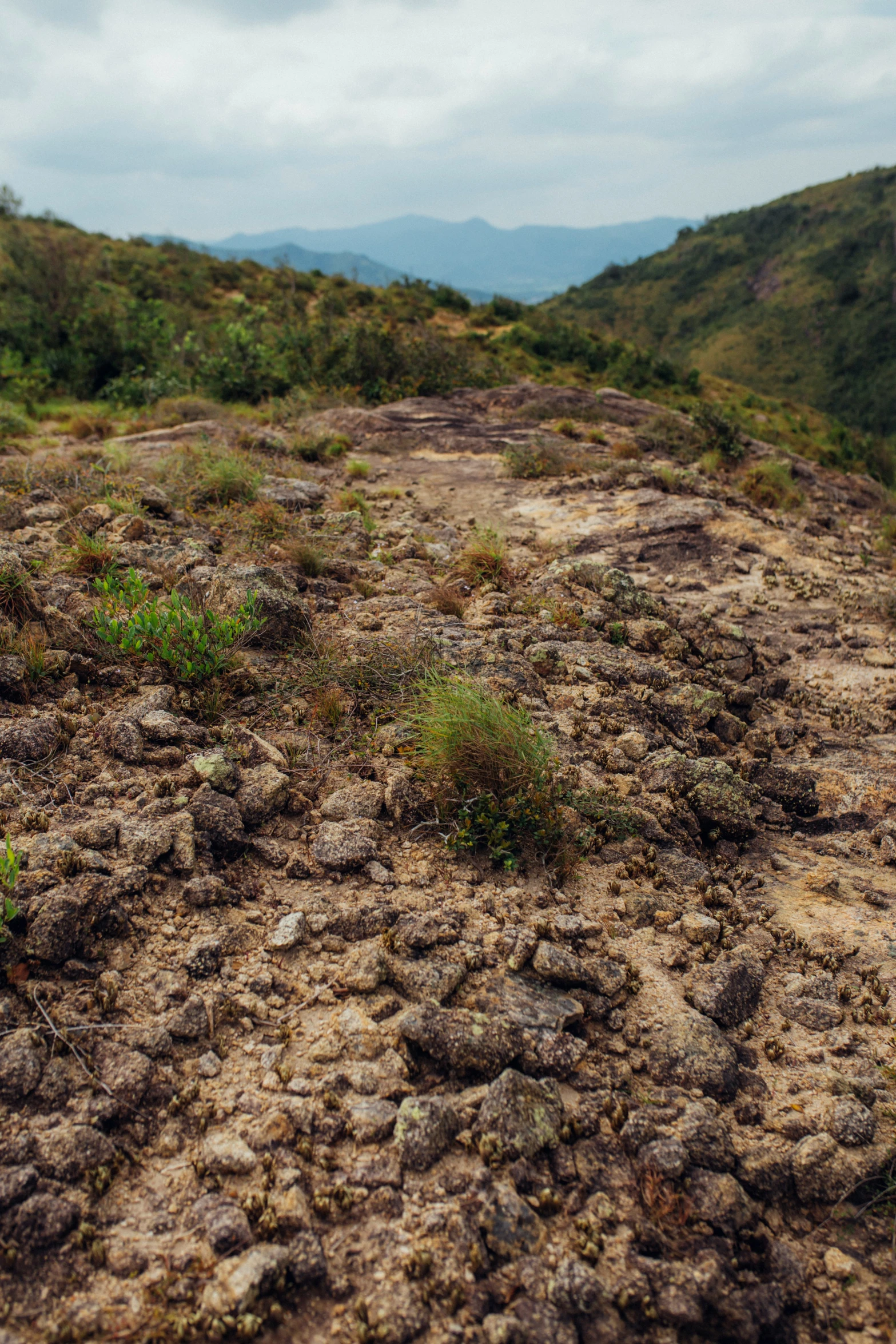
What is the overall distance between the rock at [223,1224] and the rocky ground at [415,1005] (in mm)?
12

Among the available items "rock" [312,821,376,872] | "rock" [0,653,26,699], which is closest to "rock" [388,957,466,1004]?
"rock" [312,821,376,872]

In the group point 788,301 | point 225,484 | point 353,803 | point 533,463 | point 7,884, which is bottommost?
point 353,803

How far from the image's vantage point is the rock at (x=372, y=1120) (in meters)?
2.20

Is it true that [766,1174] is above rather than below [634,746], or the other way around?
below

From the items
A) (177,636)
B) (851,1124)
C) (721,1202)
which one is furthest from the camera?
(177,636)

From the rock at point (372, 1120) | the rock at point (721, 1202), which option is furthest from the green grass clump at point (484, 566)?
the rock at point (721, 1202)

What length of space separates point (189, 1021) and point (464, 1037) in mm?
993

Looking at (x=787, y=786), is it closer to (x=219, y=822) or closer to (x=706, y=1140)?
(x=706, y=1140)

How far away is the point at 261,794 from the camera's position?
3.45 m

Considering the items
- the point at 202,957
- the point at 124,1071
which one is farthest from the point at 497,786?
the point at 124,1071

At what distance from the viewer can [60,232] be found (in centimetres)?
3003

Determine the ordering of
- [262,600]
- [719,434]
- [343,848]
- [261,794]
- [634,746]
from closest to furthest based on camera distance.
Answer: [343,848] → [261,794] → [634,746] → [262,600] → [719,434]

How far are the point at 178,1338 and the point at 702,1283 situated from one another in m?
1.41

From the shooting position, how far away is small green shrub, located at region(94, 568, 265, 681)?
411 cm
